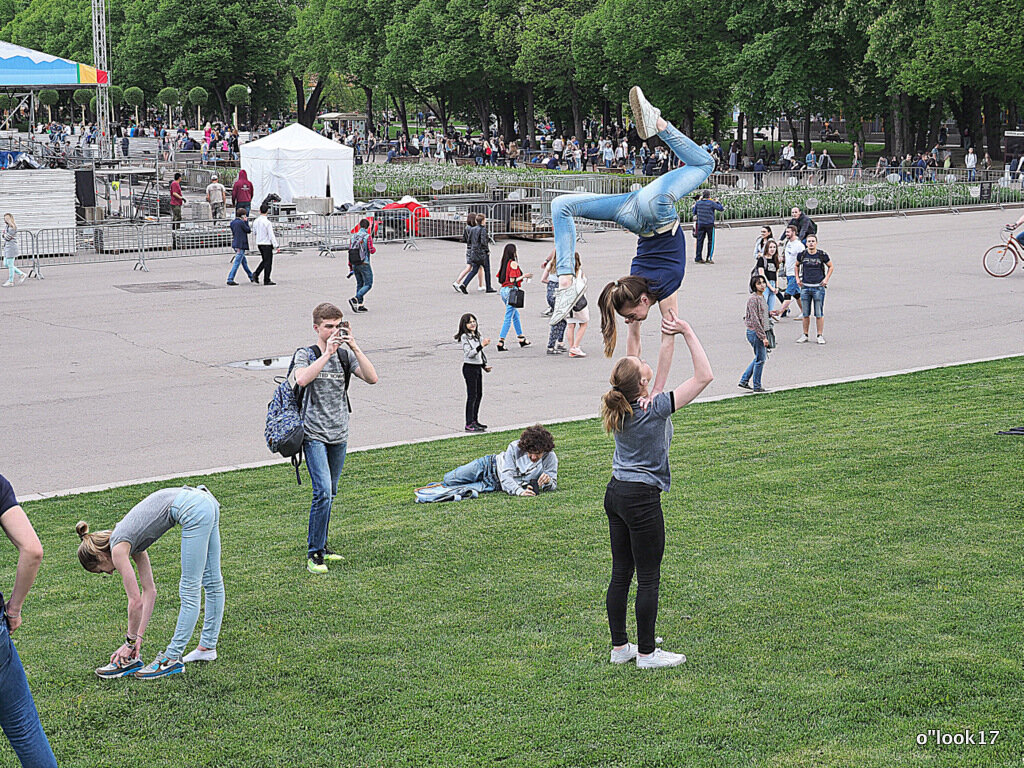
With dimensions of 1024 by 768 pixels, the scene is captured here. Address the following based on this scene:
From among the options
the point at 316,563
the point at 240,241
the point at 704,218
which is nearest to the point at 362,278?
the point at 240,241

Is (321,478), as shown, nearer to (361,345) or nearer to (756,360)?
(756,360)

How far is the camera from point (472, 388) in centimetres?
1461

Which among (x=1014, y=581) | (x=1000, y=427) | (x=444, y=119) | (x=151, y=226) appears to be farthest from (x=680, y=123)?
(x=1014, y=581)

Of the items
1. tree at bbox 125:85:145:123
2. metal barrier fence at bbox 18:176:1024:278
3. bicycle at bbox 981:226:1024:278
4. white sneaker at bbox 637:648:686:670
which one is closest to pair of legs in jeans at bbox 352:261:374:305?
metal barrier fence at bbox 18:176:1024:278

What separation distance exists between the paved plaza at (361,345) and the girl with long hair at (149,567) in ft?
19.1

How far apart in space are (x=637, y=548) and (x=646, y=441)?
589 mm

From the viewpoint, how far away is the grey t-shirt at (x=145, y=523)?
6695mm

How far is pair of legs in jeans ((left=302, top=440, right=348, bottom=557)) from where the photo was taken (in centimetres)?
850

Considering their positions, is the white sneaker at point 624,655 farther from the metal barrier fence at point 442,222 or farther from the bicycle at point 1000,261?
the bicycle at point 1000,261

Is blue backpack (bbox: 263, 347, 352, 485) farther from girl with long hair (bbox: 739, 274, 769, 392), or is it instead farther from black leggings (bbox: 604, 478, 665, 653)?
girl with long hair (bbox: 739, 274, 769, 392)

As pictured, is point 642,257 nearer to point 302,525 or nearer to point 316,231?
point 302,525

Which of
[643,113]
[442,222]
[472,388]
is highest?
[442,222]

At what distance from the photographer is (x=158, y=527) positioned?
22.1 feet

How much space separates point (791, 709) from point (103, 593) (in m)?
5.05
